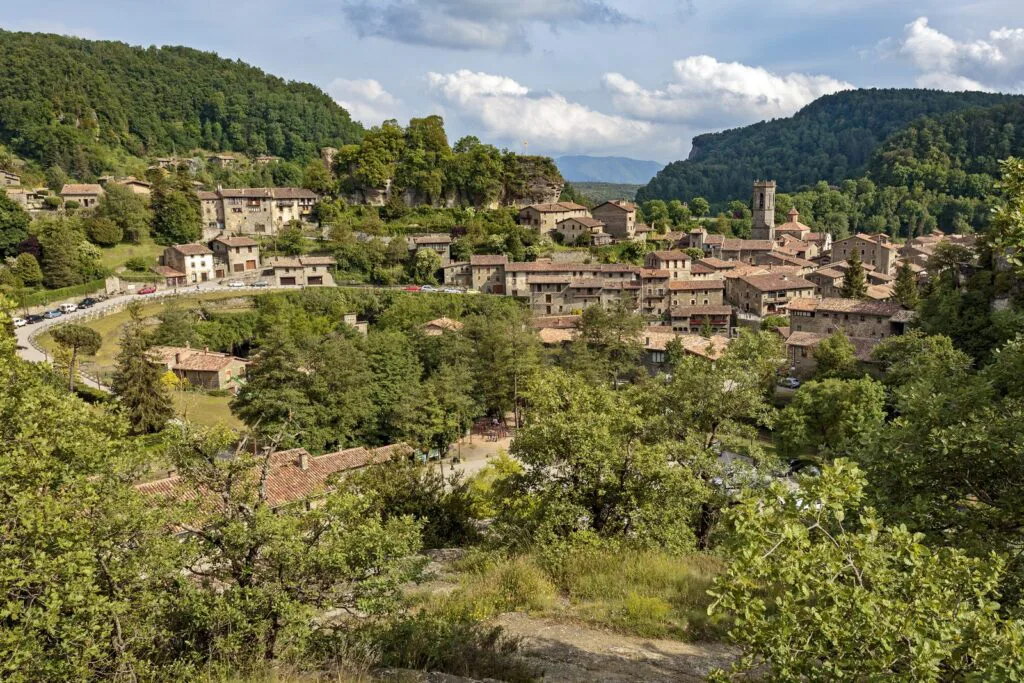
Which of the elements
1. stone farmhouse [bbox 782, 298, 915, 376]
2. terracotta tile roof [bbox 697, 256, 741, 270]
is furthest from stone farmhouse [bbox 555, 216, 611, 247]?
stone farmhouse [bbox 782, 298, 915, 376]

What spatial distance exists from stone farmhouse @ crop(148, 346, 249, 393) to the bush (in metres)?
18.4

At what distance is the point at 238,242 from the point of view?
201 ft

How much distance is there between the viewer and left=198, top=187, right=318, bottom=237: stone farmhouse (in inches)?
2660

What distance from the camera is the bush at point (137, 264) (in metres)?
55.9

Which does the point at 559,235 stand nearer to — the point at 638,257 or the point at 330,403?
the point at 638,257

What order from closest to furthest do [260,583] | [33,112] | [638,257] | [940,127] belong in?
[260,583] < [638,257] < [33,112] < [940,127]

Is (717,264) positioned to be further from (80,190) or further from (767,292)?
(80,190)

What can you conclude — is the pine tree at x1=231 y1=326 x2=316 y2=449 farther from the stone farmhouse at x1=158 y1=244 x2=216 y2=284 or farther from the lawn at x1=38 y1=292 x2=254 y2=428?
the stone farmhouse at x1=158 y1=244 x2=216 y2=284

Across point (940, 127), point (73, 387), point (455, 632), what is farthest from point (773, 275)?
point (940, 127)

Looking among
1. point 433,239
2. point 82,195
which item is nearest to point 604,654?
point 433,239

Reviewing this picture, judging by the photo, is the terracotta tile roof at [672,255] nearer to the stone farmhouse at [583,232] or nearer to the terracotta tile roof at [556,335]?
the stone farmhouse at [583,232]

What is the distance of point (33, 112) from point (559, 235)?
2834 inches

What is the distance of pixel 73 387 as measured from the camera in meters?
32.0

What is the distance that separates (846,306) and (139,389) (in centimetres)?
4569
